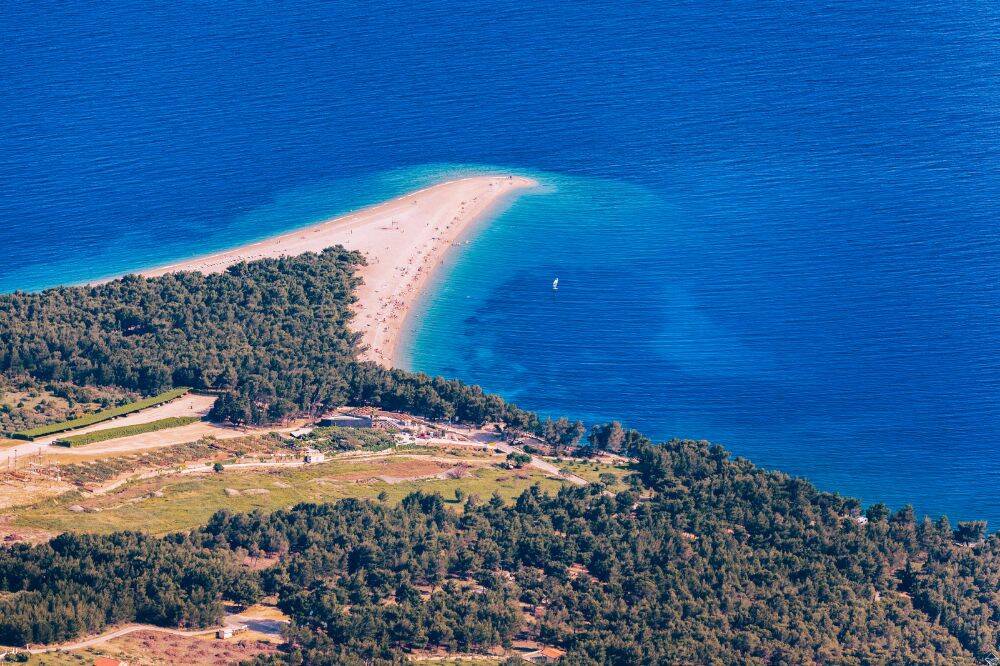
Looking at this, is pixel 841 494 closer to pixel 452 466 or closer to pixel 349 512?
pixel 452 466

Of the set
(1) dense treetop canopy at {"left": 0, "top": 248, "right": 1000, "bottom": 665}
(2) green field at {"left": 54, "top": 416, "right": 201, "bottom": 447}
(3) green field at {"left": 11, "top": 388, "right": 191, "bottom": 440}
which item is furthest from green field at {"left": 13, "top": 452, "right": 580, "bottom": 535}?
(3) green field at {"left": 11, "top": 388, "right": 191, "bottom": 440}

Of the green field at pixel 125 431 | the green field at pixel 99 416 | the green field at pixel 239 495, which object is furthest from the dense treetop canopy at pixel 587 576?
the green field at pixel 99 416

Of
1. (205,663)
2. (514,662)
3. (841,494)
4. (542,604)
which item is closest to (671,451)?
(841,494)

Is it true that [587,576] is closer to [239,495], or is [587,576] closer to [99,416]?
[239,495]

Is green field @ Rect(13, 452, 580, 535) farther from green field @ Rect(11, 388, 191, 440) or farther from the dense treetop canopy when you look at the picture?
green field @ Rect(11, 388, 191, 440)

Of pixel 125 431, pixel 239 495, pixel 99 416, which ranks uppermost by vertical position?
pixel 99 416

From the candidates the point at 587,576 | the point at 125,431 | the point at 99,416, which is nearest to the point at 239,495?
the point at 125,431
